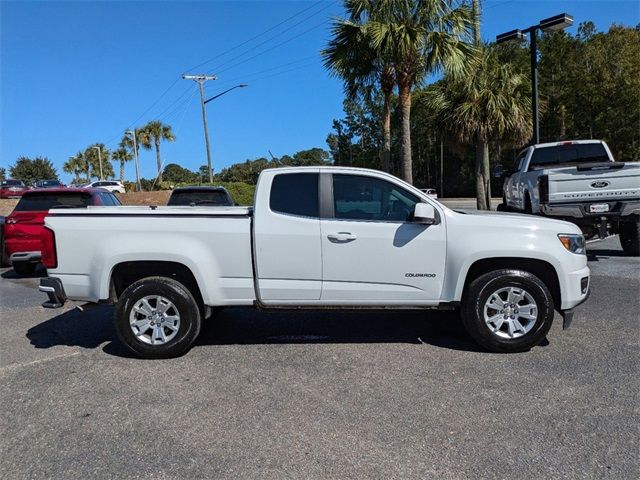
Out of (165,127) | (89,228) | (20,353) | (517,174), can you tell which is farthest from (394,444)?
(165,127)

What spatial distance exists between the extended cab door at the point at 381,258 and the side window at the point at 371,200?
0.01 metres

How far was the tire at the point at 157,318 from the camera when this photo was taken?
16.5 ft

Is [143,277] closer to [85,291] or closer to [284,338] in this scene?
[85,291]

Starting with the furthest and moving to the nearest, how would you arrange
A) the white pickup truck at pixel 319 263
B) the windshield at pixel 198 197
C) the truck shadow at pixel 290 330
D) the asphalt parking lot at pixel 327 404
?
the windshield at pixel 198 197 < the truck shadow at pixel 290 330 < the white pickup truck at pixel 319 263 < the asphalt parking lot at pixel 327 404

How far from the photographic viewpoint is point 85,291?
202 inches

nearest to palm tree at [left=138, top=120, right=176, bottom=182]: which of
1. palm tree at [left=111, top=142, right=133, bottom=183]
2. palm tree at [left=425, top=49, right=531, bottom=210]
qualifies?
palm tree at [left=111, top=142, right=133, bottom=183]

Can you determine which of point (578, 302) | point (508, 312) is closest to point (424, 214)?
point (508, 312)

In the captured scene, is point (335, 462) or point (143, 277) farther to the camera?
point (143, 277)

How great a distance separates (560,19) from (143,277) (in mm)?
13003

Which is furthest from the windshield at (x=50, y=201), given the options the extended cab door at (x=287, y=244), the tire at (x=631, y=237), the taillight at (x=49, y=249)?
the tire at (x=631, y=237)

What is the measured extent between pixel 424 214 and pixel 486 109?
18.5 meters

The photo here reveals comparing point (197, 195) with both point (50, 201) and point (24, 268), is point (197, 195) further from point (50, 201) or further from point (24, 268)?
point (24, 268)

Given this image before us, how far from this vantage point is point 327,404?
13.1 feet

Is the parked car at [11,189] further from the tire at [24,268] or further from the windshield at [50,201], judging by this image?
the windshield at [50,201]
